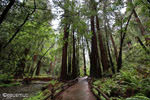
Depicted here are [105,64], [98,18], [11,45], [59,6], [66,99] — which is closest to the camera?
[59,6]

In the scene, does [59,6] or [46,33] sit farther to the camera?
[46,33]

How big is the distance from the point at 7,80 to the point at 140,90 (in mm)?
14553

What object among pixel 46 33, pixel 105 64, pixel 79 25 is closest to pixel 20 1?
pixel 79 25

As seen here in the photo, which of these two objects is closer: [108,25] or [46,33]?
[46,33]

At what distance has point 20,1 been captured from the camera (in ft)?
12.3

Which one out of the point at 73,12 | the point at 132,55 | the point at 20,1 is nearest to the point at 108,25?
the point at 132,55

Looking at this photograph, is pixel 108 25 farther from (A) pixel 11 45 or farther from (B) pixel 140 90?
(A) pixel 11 45

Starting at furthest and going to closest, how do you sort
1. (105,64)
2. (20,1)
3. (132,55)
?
(105,64) < (132,55) < (20,1)

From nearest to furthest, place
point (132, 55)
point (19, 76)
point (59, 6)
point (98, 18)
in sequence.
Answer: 1. point (59, 6)
2. point (132, 55)
3. point (98, 18)
4. point (19, 76)

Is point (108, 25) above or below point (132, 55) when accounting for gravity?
above

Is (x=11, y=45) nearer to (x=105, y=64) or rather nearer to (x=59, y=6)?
(x=59, y=6)

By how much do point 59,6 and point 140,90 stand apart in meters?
6.23

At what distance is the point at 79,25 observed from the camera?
4.09 meters

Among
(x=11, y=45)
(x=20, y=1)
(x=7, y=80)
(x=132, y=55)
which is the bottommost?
(x=7, y=80)
